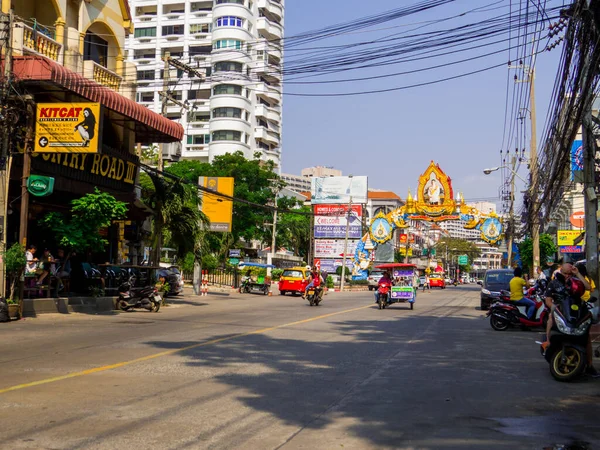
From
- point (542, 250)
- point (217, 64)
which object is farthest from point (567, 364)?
point (217, 64)

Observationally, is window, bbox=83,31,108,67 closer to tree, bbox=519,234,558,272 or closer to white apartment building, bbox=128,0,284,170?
tree, bbox=519,234,558,272

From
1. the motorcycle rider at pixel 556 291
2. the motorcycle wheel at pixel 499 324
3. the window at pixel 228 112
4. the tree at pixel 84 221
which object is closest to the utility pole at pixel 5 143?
the tree at pixel 84 221

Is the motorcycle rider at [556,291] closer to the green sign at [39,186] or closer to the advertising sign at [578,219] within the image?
the green sign at [39,186]

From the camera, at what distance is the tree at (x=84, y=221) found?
19797 millimetres

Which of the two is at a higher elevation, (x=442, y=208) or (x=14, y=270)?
(x=442, y=208)

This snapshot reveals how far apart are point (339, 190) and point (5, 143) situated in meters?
59.2

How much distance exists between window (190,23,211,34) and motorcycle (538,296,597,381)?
7844 centimetres

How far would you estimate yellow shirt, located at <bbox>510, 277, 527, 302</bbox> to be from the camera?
16.8m

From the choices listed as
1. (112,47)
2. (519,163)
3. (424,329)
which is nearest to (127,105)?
(112,47)

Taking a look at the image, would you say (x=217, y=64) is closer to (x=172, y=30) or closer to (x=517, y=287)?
(x=172, y=30)

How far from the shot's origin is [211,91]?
264ft

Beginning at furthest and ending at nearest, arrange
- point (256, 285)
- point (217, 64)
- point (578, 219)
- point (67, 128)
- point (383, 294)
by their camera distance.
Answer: point (217, 64), point (256, 285), point (578, 219), point (383, 294), point (67, 128)

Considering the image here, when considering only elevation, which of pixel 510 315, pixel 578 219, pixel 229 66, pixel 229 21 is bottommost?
pixel 510 315

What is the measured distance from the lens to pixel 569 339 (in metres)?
9.29
